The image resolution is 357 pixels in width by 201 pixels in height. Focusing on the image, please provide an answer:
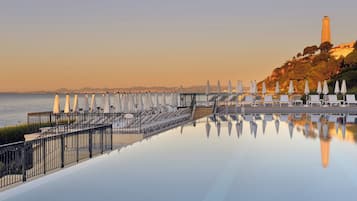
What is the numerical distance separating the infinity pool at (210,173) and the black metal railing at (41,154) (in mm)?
249

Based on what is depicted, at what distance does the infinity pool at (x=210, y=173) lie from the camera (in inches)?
225

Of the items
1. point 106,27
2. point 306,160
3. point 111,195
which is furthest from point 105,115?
point 106,27

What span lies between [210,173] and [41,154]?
282cm

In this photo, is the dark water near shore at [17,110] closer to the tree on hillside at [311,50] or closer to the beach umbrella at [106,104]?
the beach umbrella at [106,104]

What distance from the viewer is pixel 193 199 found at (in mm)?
5484

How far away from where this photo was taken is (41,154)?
7965 millimetres

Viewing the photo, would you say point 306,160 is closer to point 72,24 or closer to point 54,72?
point 72,24

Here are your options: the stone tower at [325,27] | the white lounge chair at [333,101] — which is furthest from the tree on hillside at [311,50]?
the white lounge chair at [333,101]

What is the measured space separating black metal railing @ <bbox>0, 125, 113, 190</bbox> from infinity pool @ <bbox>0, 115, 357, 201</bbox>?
249mm

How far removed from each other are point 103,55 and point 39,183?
26.8 m

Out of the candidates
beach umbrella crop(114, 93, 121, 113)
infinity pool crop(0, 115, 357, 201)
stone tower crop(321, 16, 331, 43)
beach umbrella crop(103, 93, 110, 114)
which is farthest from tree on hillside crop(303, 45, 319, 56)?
infinity pool crop(0, 115, 357, 201)

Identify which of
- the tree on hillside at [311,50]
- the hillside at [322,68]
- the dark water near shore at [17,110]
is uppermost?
the tree on hillside at [311,50]

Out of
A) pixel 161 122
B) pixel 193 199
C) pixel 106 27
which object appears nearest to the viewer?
pixel 193 199

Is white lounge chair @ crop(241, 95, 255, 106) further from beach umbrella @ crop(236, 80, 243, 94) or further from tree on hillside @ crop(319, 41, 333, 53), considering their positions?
tree on hillside @ crop(319, 41, 333, 53)
